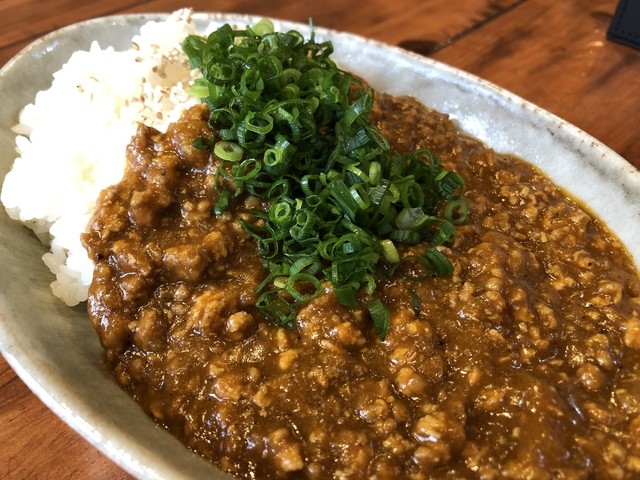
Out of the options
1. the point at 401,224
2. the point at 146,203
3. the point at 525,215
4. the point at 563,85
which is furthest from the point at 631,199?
the point at 146,203

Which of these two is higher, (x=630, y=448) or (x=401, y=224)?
(x=401, y=224)

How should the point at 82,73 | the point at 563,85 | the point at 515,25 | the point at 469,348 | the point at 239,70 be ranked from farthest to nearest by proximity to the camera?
the point at 515,25 < the point at 563,85 < the point at 82,73 < the point at 239,70 < the point at 469,348

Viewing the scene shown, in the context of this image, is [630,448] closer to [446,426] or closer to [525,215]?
[446,426]

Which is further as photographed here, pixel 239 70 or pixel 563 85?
pixel 563 85

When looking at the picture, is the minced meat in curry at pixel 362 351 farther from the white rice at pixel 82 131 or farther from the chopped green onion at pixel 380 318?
the white rice at pixel 82 131

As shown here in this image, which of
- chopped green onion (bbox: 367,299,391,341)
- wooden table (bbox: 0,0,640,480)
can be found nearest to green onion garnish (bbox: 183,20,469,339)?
chopped green onion (bbox: 367,299,391,341)

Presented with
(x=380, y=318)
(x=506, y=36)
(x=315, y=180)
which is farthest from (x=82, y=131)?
(x=506, y=36)
